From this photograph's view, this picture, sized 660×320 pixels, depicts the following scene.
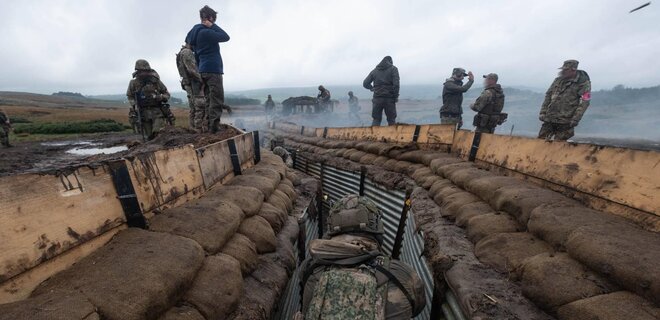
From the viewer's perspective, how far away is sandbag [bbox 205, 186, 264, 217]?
2.53 metres

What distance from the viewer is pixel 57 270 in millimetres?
1370

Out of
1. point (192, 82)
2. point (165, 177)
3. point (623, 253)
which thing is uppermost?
point (192, 82)

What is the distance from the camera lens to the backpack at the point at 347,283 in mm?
1622

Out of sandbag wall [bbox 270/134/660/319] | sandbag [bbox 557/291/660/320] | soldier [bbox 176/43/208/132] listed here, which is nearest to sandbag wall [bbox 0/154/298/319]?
sandbag wall [bbox 270/134/660/319]

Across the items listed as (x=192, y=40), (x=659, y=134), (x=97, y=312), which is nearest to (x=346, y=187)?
(x=192, y=40)

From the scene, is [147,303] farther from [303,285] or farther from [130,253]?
[303,285]

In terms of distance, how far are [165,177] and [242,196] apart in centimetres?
66

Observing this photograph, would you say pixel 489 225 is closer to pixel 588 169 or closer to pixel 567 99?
pixel 588 169

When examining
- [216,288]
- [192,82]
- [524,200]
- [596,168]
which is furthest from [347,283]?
[192,82]

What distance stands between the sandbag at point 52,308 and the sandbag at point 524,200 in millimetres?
2621

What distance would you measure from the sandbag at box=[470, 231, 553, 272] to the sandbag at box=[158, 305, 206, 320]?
191 centimetres

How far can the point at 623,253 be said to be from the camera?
148cm

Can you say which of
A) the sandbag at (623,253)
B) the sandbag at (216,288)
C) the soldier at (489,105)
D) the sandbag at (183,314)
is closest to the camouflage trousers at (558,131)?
the soldier at (489,105)

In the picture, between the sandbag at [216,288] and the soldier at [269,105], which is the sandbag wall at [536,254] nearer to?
the sandbag at [216,288]
